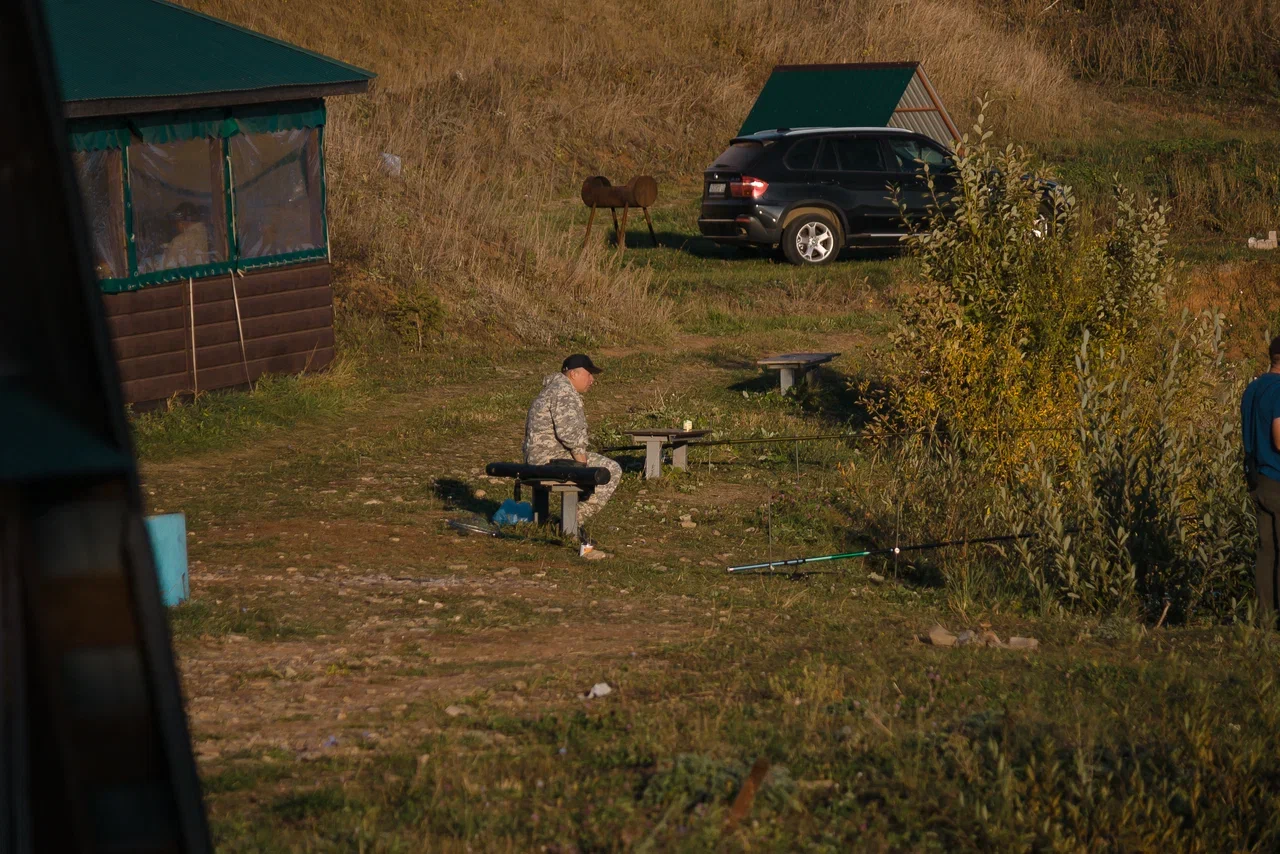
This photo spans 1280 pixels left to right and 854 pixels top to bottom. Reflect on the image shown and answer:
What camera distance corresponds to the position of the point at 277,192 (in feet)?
47.4

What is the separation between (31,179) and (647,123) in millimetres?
31266

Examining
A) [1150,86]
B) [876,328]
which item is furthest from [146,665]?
[1150,86]

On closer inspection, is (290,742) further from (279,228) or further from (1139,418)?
(279,228)

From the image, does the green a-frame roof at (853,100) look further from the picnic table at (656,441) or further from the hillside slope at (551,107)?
the picnic table at (656,441)

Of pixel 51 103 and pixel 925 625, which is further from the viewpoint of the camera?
pixel 925 625

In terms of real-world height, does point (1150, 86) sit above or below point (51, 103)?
above

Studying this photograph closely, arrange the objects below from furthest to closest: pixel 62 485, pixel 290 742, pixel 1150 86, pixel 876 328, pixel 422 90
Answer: pixel 1150 86 < pixel 422 90 < pixel 876 328 < pixel 290 742 < pixel 62 485

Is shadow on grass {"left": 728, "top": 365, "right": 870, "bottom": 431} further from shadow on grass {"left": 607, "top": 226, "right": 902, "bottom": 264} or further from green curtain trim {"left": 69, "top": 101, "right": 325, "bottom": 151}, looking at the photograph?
shadow on grass {"left": 607, "top": 226, "right": 902, "bottom": 264}

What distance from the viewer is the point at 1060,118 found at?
109 ft

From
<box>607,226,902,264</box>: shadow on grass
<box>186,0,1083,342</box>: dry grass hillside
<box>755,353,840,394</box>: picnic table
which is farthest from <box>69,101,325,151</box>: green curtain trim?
<box>607,226,902,264</box>: shadow on grass

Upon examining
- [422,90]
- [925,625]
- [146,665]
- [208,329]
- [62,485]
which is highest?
[422,90]

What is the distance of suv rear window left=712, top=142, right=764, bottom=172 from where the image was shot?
21.8 m

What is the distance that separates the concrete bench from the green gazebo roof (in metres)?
5.20

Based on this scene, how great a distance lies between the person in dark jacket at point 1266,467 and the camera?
25.0ft
